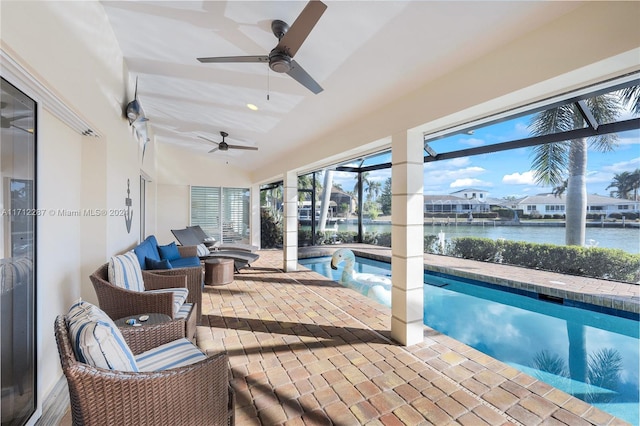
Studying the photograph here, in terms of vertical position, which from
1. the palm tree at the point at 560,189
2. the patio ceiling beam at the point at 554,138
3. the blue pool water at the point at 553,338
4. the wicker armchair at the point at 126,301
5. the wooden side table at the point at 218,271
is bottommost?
the blue pool water at the point at 553,338

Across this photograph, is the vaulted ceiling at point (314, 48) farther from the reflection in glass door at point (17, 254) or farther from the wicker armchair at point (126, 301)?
the wicker armchair at point (126, 301)

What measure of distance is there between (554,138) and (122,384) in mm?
5478

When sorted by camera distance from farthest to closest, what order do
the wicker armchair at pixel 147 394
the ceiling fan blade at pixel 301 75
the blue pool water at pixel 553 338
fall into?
1. the blue pool water at pixel 553 338
2. the ceiling fan blade at pixel 301 75
3. the wicker armchair at pixel 147 394

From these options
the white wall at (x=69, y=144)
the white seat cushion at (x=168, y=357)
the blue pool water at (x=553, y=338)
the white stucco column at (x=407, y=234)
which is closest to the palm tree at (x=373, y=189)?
the blue pool water at (x=553, y=338)

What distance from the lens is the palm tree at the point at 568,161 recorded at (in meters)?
4.96

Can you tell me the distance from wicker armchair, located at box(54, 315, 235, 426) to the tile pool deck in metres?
0.58

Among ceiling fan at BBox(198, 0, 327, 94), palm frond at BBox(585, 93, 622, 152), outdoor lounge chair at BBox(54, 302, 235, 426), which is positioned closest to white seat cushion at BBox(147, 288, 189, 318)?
outdoor lounge chair at BBox(54, 302, 235, 426)

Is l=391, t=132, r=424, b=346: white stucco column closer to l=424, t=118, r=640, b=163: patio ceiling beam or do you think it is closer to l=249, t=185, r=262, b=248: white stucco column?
l=424, t=118, r=640, b=163: patio ceiling beam

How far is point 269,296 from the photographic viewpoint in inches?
176

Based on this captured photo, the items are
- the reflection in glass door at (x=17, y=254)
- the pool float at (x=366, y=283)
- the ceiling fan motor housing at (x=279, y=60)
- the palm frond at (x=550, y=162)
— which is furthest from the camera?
the palm frond at (x=550, y=162)

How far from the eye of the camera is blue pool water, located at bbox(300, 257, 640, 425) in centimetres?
260

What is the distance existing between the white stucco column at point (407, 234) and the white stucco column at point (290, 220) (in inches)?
139

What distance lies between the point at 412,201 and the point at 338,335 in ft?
5.75

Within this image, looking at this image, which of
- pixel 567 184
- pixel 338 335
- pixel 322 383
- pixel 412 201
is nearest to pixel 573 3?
pixel 412 201
